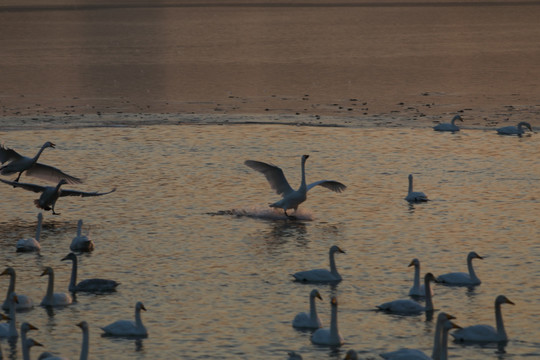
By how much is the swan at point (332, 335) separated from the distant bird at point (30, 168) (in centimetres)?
1312

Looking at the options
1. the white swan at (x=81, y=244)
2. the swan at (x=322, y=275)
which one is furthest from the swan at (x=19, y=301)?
the swan at (x=322, y=275)

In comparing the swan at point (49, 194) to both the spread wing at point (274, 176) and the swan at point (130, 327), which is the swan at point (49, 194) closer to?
the spread wing at point (274, 176)

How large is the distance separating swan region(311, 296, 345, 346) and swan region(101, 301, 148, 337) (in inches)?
108

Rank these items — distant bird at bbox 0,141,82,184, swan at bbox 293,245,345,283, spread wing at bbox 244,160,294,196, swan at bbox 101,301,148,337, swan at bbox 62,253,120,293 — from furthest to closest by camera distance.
A: distant bird at bbox 0,141,82,184, spread wing at bbox 244,160,294,196, swan at bbox 293,245,345,283, swan at bbox 62,253,120,293, swan at bbox 101,301,148,337

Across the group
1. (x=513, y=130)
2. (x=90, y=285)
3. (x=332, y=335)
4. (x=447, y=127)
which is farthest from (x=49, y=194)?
(x=513, y=130)

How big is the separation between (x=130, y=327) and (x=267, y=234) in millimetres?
8704

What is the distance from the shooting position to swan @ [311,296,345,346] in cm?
1744

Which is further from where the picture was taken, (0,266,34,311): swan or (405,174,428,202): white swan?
(405,174,428,202): white swan

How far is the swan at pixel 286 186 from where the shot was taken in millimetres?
28406


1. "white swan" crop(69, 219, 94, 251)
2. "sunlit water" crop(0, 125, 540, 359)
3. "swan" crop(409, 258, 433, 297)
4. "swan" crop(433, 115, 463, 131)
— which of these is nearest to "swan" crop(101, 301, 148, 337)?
"sunlit water" crop(0, 125, 540, 359)

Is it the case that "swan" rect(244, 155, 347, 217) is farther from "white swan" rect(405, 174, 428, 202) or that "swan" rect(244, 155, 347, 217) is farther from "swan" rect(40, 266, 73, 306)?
"swan" rect(40, 266, 73, 306)

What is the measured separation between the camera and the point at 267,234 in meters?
26.4

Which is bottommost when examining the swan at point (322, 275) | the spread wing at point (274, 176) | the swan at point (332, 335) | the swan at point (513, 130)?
the swan at point (332, 335)

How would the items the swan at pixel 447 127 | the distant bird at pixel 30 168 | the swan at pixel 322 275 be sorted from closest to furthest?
the swan at pixel 322 275 < the distant bird at pixel 30 168 < the swan at pixel 447 127
